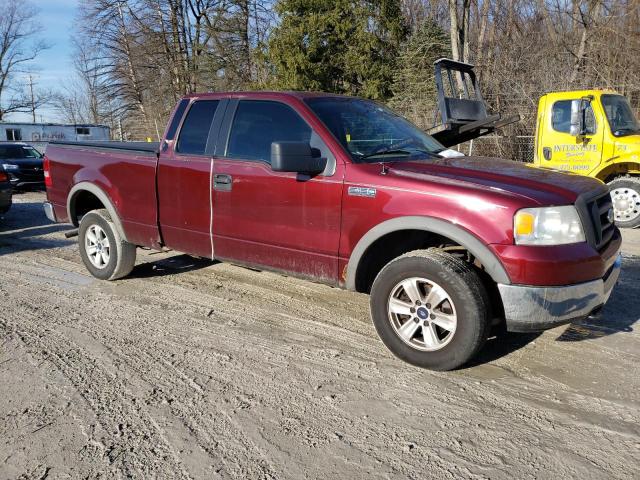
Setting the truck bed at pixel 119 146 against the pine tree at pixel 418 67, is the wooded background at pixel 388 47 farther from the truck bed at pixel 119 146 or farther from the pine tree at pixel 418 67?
the truck bed at pixel 119 146

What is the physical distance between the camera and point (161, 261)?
6699 mm

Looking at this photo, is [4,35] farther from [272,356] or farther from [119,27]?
[272,356]

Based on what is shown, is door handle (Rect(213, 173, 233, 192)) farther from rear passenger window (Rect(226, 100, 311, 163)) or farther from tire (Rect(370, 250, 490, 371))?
tire (Rect(370, 250, 490, 371))

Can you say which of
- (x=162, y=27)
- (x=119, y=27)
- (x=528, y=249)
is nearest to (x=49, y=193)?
(x=528, y=249)

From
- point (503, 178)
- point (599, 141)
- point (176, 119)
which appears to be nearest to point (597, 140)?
point (599, 141)

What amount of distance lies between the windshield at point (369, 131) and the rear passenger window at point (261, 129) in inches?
8.0

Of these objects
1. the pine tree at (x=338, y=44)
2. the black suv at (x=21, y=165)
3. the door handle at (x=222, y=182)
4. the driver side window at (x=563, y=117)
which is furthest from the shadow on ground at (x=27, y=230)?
the pine tree at (x=338, y=44)

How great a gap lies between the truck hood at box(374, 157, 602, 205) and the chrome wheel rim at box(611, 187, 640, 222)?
5301 mm

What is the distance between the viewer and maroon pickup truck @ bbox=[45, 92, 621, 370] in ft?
10.6

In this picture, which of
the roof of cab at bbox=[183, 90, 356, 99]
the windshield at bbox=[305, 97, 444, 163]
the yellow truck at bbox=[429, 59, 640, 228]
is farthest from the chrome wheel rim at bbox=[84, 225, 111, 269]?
the yellow truck at bbox=[429, 59, 640, 228]

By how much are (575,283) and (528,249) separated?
0.39m

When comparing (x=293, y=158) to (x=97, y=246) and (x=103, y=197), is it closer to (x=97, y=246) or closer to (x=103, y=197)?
(x=103, y=197)

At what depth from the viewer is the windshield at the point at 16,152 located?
50.8ft

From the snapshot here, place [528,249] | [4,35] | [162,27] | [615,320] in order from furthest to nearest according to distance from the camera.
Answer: [4,35] < [162,27] < [615,320] < [528,249]
